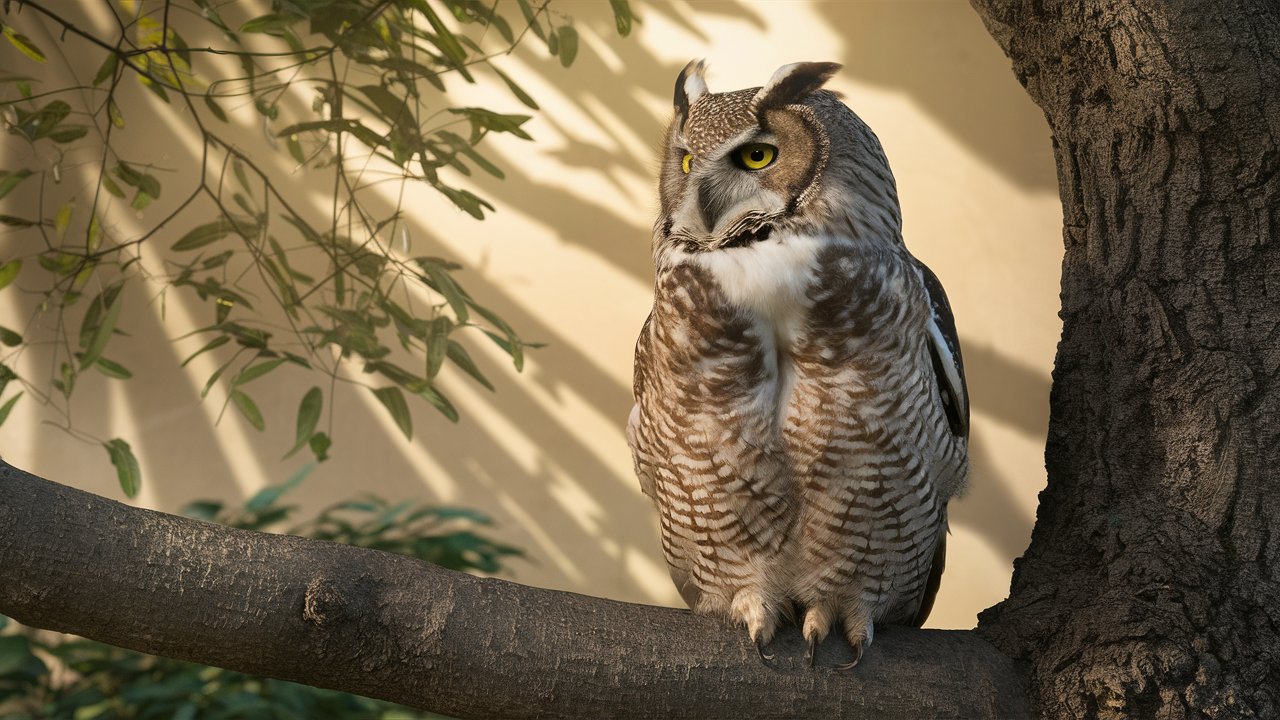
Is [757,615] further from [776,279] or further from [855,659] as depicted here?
[776,279]

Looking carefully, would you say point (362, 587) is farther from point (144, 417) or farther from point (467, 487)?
point (144, 417)

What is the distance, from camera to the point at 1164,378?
1399 mm

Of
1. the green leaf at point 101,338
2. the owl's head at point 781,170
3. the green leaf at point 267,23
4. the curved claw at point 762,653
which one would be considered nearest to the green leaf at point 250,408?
the green leaf at point 101,338

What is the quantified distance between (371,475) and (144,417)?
0.81m

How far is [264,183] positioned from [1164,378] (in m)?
1.96

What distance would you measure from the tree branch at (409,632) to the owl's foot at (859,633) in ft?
0.06

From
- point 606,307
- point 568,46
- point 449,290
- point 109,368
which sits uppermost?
point 606,307

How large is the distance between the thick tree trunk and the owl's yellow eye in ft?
1.35

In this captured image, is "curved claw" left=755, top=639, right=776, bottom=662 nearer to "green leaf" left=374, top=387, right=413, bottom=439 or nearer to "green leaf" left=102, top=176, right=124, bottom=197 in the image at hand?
"green leaf" left=374, top=387, right=413, bottom=439

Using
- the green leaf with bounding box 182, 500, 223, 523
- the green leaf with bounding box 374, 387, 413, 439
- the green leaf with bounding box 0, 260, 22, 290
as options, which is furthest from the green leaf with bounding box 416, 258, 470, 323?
the green leaf with bounding box 182, 500, 223, 523

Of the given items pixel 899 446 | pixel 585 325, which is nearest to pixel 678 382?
pixel 899 446

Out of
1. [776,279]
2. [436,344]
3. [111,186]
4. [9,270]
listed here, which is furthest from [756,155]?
[9,270]

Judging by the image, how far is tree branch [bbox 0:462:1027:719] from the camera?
42.1 inches

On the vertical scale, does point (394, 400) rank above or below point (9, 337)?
below
